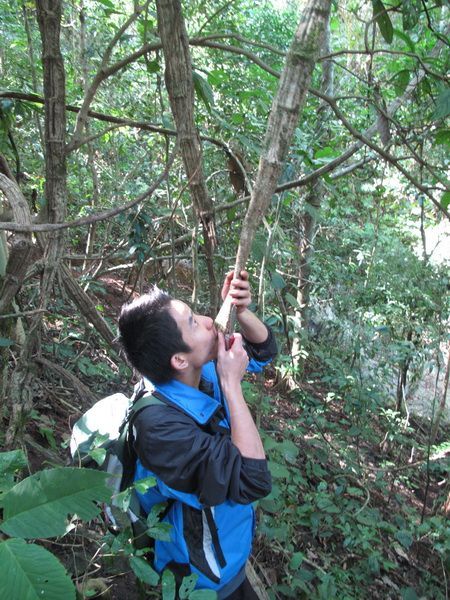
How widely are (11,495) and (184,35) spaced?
1.32 meters

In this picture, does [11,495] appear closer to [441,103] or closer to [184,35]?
[184,35]

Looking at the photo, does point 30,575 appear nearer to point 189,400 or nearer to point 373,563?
point 189,400

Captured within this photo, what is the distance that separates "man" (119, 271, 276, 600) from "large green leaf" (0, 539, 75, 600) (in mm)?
717

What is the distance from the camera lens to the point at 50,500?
0.69m

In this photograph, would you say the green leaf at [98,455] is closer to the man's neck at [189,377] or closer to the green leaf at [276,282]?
the man's neck at [189,377]


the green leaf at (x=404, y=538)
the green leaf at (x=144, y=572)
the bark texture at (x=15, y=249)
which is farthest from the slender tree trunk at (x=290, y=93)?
the green leaf at (x=404, y=538)

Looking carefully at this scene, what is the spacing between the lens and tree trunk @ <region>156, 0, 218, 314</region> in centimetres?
144

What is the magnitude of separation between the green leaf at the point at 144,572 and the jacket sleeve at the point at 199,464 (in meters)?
0.21

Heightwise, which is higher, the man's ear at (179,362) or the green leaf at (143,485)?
the man's ear at (179,362)

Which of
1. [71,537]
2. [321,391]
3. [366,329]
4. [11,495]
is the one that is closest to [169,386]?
[11,495]

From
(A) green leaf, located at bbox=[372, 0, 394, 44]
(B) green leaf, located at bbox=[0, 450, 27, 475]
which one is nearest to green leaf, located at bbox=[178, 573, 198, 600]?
(B) green leaf, located at bbox=[0, 450, 27, 475]

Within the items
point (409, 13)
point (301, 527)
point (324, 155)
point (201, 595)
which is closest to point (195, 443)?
point (201, 595)

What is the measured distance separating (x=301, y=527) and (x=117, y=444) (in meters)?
2.30

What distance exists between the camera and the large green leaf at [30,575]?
58 centimetres
